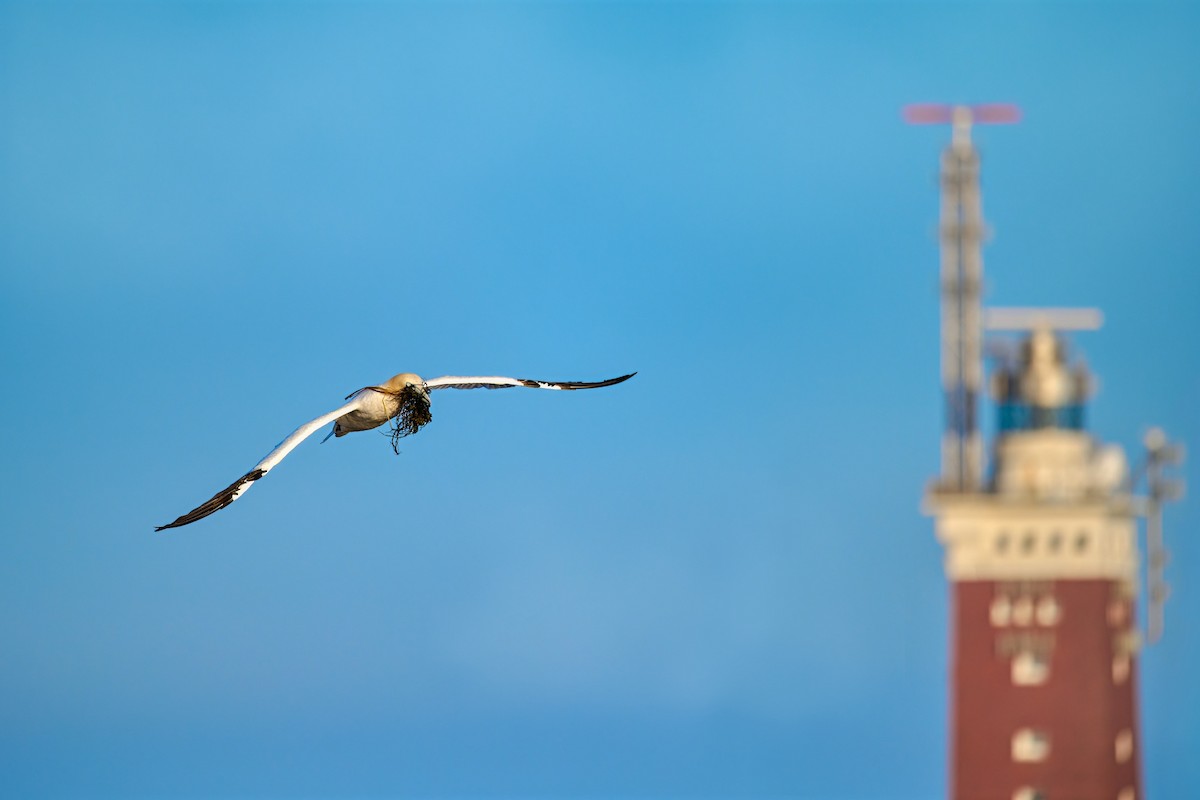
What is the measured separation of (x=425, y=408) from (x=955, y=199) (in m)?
58.6

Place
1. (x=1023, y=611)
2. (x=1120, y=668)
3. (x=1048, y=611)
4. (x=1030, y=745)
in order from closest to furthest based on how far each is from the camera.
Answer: (x=1030, y=745) → (x=1048, y=611) → (x=1023, y=611) → (x=1120, y=668)

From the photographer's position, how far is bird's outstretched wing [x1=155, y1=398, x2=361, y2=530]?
33844 mm

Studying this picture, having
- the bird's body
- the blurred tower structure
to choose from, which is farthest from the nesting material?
the blurred tower structure

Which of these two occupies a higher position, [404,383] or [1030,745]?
[1030,745]

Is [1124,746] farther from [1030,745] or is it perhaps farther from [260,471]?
[260,471]

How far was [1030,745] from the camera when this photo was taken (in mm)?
86688

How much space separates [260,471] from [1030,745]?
55631 millimetres

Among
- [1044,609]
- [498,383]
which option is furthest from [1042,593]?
[498,383]

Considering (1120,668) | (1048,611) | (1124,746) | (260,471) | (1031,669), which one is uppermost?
(1048,611)

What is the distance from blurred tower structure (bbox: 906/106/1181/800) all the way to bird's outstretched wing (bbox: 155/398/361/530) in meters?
53.2

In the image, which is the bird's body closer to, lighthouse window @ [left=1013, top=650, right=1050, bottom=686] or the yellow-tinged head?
the yellow-tinged head

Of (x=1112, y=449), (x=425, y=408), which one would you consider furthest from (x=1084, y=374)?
(x=425, y=408)

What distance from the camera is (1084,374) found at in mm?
88812

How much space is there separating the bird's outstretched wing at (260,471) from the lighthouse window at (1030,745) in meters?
53.3
